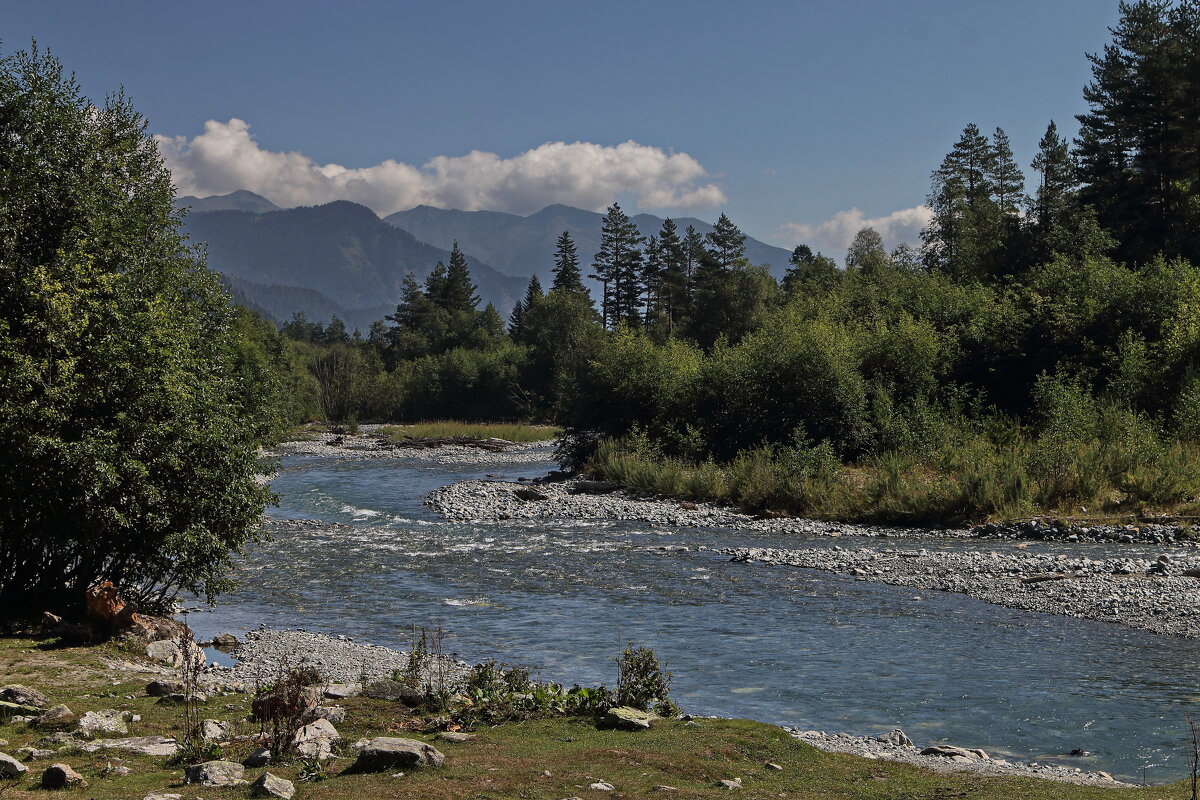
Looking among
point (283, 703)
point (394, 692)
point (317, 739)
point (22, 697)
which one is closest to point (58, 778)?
point (283, 703)

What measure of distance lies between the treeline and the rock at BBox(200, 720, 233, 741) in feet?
77.7

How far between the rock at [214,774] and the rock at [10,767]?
1.26m

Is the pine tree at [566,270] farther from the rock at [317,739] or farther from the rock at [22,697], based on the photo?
the rock at [317,739]

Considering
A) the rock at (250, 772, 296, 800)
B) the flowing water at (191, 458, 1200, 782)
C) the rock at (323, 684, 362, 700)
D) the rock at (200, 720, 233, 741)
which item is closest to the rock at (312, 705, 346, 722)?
the rock at (323, 684, 362, 700)

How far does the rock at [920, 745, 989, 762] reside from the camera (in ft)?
33.1

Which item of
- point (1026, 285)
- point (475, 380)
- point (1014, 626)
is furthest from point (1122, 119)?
point (475, 380)

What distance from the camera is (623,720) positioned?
33.7ft

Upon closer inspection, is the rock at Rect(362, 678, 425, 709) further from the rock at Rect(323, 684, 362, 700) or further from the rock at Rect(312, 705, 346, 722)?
the rock at Rect(312, 705, 346, 722)

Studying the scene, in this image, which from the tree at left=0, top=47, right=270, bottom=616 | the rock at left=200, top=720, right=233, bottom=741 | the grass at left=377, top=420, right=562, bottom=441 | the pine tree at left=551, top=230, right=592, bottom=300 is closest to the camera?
the rock at left=200, top=720, right=233, bottom=741

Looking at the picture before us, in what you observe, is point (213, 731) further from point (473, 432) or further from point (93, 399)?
point (473, 432)

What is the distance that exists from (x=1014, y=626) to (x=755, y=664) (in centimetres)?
548

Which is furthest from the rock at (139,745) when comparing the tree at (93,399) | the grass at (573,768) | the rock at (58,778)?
the tree at (93,399)

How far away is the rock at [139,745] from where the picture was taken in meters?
8.76

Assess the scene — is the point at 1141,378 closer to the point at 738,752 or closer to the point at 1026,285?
the point at 1026,285
